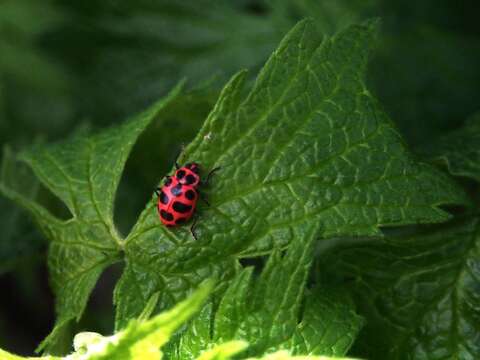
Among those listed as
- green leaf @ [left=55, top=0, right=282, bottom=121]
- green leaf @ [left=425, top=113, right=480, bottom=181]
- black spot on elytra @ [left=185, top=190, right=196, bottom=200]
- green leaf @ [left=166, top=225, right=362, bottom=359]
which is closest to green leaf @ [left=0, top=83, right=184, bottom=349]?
black spot on elytra @ [left=185, top=190, right=196, bottom=200]

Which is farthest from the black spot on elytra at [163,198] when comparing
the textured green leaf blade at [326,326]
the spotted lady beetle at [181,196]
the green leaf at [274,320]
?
the textured green leaf blade at [326,326]

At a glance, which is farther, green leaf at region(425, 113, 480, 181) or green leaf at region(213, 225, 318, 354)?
green leaf at region(425, 113, 480, 181)

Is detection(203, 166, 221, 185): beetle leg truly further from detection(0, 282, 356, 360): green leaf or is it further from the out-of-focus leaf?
the out-of-focus leaf

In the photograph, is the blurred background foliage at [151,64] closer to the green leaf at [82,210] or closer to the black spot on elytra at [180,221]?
the green leaf at [82,210]

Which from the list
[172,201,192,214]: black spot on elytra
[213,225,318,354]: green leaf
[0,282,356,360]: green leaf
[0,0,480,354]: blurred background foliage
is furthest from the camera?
[0,0,480,354]: blurred background foliage

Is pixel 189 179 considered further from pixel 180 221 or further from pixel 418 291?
pixel 418 291

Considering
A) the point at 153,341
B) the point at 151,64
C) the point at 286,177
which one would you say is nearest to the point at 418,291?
the point at 286,177
